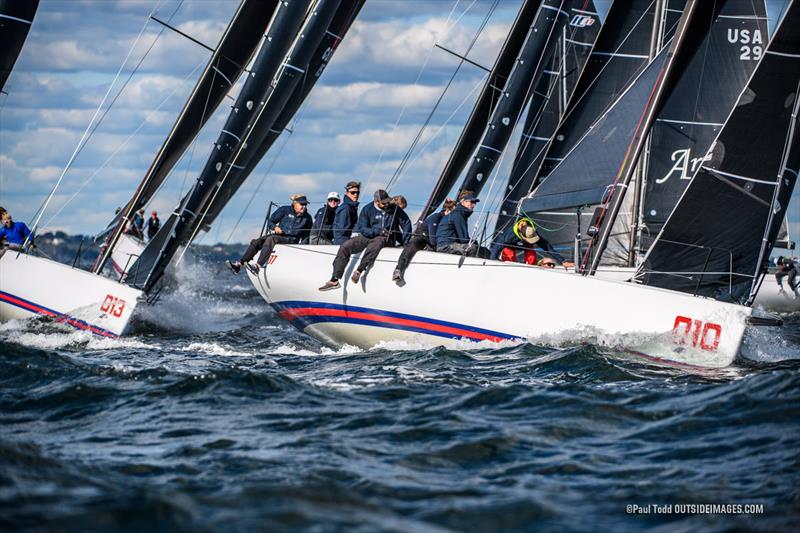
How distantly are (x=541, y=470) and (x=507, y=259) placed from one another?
657 cm

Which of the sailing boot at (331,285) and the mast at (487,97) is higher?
the mast at (487,97)

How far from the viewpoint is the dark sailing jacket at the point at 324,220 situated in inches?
597

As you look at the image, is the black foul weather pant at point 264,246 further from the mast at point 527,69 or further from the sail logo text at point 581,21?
the sail logo text at point 581,21

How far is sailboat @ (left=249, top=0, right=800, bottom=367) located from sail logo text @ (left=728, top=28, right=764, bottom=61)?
5453 millimetres

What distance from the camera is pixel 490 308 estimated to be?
12227 millimetres

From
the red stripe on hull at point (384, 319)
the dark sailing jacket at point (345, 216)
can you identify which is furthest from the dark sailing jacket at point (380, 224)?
the red stripe on hull at point (384, 319)

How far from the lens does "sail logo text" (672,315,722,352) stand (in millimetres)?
10688

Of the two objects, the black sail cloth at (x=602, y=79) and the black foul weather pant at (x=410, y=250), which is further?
the black sail cloth at (x=602, y=79)

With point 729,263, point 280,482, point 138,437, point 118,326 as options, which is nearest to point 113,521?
point 280,482

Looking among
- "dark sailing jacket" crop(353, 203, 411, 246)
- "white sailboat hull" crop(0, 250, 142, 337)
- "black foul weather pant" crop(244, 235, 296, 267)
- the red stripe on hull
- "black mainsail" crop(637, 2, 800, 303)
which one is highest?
"black mainsail" crop(637, 2, 800, 303)

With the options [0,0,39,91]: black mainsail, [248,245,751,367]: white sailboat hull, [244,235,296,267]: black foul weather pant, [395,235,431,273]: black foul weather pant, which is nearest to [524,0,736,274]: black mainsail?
[248,245,751,367]: white sailboat hull

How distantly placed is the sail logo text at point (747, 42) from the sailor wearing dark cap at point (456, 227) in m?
6.49

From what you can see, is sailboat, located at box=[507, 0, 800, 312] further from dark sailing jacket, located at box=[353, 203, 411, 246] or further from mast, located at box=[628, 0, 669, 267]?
dark sailing jacket, located at box=[353, 203, 411, 246]

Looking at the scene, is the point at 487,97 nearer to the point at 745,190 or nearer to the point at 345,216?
the point at 345,216
